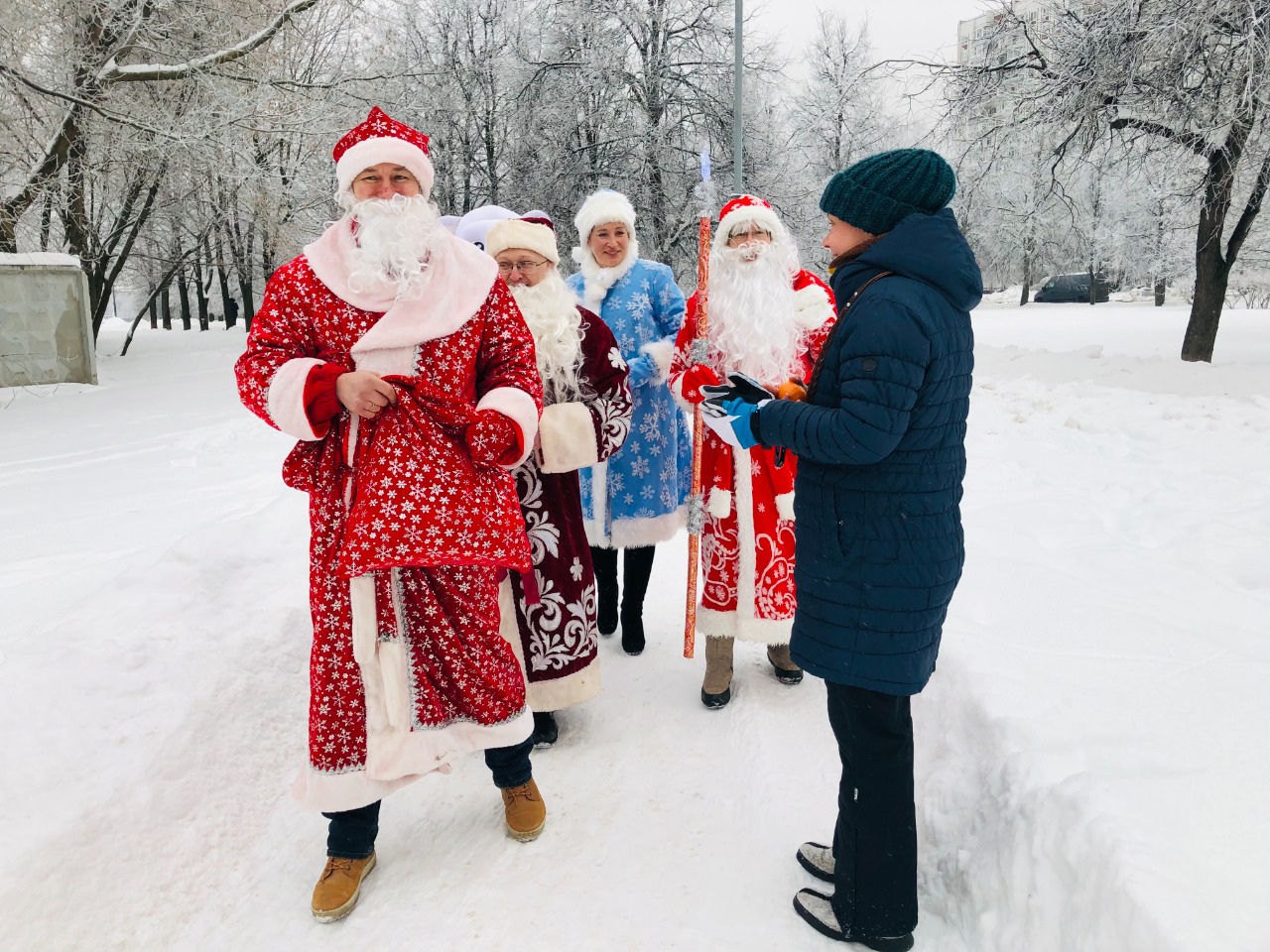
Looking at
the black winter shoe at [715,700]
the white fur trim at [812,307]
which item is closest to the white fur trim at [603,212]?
the white fur trim at [812,307]

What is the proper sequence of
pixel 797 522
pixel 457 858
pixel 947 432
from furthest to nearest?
pixel 457 858, pixel 797 522, pixel 947 432

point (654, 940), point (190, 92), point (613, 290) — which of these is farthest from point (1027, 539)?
point (190, 92)

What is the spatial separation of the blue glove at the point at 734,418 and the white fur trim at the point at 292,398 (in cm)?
106

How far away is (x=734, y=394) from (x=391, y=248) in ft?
3.39

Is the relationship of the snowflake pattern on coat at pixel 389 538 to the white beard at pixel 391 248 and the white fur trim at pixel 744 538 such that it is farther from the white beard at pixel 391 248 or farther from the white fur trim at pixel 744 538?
the white fur trim at pixel 744 538

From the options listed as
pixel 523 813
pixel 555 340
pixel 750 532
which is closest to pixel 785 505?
pixel 750 532

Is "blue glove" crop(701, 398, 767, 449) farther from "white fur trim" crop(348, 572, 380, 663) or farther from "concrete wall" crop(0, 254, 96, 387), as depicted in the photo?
"concrete wall" crop(0, 254, 96, 387)

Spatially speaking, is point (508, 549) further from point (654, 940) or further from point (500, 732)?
point (654, 940)

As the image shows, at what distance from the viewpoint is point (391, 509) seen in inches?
A: 85.3

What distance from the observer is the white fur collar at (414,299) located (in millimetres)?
2242

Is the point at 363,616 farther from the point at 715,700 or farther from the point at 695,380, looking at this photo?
the point at 715,700

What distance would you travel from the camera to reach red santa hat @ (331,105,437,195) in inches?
91.4

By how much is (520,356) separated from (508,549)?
1.94 feet

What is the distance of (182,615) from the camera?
3.39 metres
